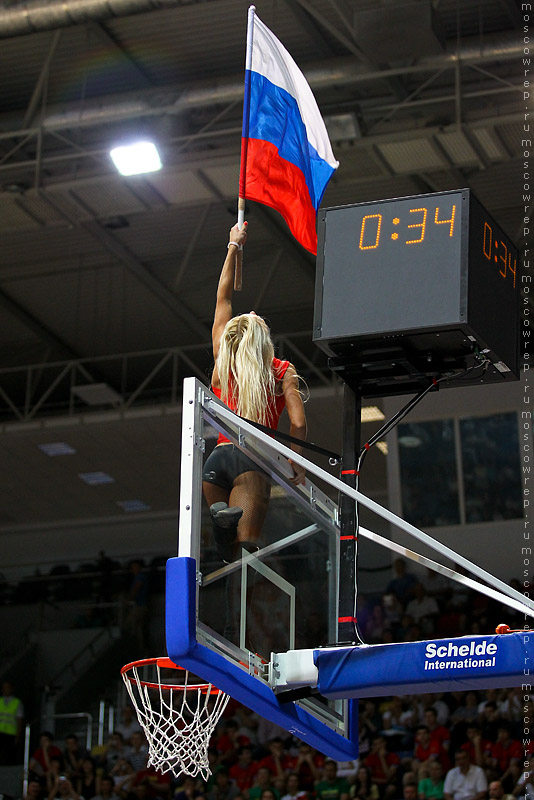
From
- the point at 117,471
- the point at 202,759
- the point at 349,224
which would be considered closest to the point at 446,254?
the point at 349,224

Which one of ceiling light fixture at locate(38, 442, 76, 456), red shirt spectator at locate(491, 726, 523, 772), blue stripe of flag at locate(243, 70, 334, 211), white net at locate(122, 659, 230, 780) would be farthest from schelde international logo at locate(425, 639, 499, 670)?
ceiling light fixture at locate(38, 442, 76, 456)

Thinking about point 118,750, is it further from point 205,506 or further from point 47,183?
point 205,506

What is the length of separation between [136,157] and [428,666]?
29.9 feet

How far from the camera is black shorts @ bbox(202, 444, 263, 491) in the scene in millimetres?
6266

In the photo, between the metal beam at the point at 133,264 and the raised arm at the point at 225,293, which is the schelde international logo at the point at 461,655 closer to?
the raised arm at the point at 225,293

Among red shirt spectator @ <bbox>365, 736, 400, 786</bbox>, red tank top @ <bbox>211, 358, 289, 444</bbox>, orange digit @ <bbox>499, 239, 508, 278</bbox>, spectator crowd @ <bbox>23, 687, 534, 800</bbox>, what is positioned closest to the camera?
orange digit @ <bbox>499, 239, 508, 278</bbox>

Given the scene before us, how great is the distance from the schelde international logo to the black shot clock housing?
4.79 ft

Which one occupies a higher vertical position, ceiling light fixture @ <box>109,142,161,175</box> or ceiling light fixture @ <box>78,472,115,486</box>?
ceiling light fixture @ <box>109,142,161,175</box>

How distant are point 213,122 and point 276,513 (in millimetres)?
8315

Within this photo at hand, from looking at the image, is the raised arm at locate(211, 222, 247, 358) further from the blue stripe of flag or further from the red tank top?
the blue stripe of flag

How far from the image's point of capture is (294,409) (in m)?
6.68

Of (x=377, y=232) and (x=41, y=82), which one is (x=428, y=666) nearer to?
(x=377, y=232)

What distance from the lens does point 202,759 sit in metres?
7.77

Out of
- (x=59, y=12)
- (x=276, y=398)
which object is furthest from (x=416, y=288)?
(x=59, y=12)
